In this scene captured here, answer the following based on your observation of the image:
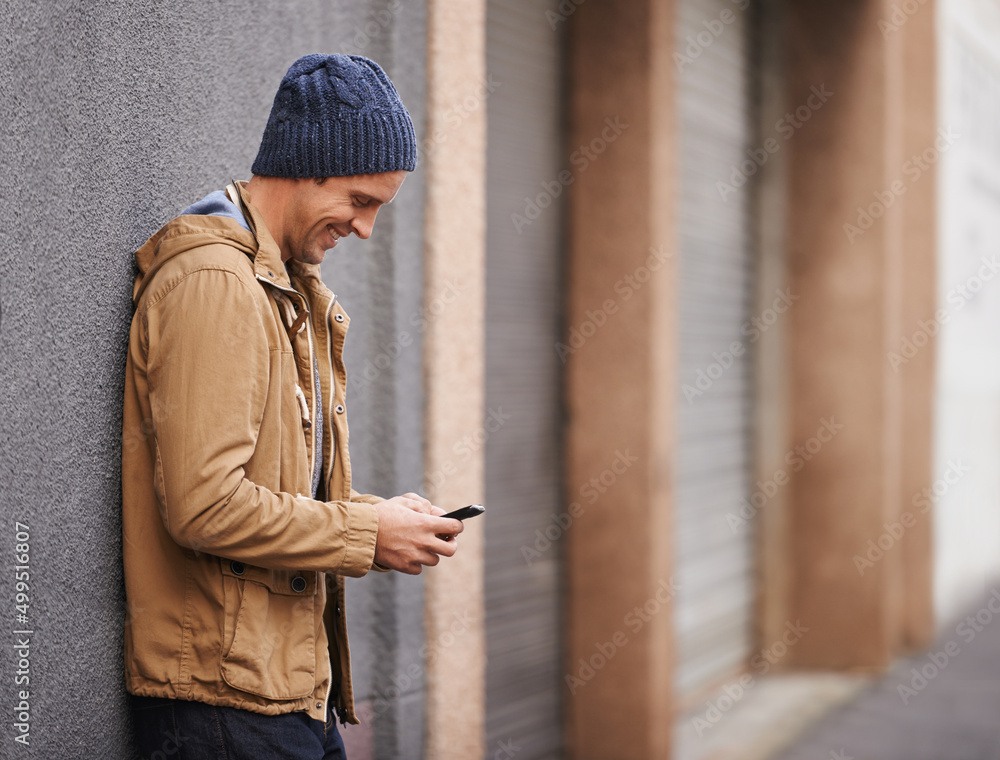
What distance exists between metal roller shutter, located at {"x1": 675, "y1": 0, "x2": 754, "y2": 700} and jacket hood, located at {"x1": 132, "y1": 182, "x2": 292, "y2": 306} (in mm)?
4264

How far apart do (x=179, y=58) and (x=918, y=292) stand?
6853 mm

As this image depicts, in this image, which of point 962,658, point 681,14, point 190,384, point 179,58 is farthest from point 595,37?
point 962,658

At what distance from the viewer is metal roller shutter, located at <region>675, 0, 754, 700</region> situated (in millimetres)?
6160

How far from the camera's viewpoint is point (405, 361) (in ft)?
11.8

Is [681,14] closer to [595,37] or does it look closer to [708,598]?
[595,37]

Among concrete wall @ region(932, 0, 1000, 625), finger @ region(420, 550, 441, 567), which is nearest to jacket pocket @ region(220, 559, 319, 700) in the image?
finger @ region(420, 550, 441, 567)

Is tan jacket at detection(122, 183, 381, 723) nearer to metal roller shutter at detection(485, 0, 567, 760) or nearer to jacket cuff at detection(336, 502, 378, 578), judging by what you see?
jacket cuff at detection(336, 502, 378, 578)

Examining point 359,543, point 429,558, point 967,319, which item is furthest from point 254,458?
point 967,319

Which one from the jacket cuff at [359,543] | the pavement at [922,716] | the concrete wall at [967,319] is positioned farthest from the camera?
the concrete wall at [967,319]

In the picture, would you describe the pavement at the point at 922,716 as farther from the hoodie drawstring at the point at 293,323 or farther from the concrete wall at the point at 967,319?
the hoodie drawstring at the point at 293,323

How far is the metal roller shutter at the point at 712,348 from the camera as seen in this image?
616 centimetres

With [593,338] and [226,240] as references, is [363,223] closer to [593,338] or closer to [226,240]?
[226,240]

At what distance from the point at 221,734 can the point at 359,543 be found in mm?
472

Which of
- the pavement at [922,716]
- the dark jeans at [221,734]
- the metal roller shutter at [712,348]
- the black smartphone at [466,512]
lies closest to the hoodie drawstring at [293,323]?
the black smartphone at [466,512]
